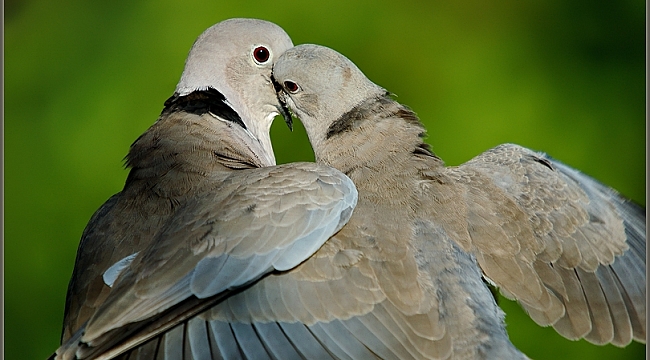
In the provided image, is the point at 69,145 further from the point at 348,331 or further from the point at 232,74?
the point at 348,331

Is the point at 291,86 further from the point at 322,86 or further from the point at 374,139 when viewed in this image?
the point at 374,139

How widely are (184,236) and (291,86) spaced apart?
896 mm

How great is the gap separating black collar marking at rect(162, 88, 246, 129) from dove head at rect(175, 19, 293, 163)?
0.13 metres

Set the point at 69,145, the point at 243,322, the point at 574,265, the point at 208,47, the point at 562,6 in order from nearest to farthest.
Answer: the point at 243,322, the point at 574,265, the point at 208,47, the point at 69,145, the point at 562,6

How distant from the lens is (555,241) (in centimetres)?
221

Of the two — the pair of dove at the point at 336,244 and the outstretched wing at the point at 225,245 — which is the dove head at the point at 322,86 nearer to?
the pair of dove at the point at 336,244

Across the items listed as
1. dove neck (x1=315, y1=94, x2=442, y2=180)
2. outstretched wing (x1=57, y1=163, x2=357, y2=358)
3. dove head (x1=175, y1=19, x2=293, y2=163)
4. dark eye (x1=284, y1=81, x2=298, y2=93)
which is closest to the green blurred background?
dove head (x1=175, y1=19, x2=293, y2=163)

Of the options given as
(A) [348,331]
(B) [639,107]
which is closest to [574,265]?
(A) [348,331]

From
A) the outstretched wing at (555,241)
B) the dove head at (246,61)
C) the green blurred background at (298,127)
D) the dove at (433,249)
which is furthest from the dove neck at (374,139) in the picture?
the green blurred background at (298,127)

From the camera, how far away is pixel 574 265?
88.3 inches

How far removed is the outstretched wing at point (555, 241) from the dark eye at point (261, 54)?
87 cm

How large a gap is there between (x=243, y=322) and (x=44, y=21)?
3268 mm

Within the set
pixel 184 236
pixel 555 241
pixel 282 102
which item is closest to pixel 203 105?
pixel 282 102

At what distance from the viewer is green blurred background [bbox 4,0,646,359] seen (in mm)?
3922
